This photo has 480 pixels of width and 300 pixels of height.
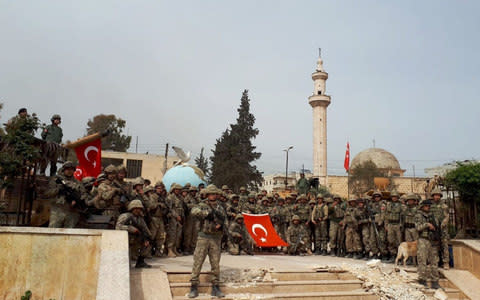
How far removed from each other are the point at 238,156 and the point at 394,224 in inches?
953

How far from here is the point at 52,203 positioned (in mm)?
7320

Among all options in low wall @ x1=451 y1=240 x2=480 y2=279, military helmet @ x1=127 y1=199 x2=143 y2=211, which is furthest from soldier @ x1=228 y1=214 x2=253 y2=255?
low wall @ x1=451 y1=240 x2=480 y2=279

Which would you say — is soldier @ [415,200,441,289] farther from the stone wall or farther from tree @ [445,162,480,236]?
the stone wall

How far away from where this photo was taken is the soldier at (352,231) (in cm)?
1114

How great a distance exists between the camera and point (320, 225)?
12.4 m

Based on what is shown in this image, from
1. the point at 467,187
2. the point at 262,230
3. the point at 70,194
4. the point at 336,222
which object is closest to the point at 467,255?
the point at 467,187

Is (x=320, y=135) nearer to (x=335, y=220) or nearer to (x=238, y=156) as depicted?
(x=238, y=156)

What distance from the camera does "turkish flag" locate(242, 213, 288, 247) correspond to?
11.6 metres

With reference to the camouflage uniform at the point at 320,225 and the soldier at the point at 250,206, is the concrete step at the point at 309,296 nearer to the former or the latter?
the camouflage uniform at the point at 320,225

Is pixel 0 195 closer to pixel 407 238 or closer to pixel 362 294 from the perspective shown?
pixel 362 294

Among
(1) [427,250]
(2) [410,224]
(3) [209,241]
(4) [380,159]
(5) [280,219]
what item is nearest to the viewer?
(3) [209,241]

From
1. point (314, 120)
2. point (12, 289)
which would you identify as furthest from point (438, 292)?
point (314, 120)

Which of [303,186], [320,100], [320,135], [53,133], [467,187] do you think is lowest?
[467,187]

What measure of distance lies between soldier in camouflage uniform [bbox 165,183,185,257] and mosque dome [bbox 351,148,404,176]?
1920 inches
